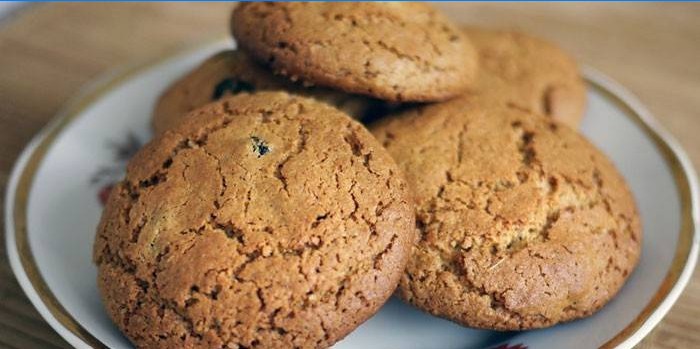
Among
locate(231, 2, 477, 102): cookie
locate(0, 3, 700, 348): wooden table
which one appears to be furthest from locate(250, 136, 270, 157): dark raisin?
locate(0, 3, 700, 348): wooden table

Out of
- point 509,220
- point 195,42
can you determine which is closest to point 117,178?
point 195,42

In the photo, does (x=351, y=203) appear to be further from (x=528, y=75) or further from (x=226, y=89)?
(x=528, y=75)

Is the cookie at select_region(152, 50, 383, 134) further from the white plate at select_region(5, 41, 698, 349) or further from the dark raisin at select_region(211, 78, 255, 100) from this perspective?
the white plate at select_region(5, 41, 698, 349)

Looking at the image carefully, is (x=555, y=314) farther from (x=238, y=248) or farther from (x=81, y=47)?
(x=81, y=47)

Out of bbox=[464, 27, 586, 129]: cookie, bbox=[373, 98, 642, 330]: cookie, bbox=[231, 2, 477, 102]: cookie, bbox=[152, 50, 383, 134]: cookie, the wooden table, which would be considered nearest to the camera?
bbox=[373, 98, 642, 330]: cookie

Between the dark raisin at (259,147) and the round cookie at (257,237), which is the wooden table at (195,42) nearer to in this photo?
the round cookie at (257,237)

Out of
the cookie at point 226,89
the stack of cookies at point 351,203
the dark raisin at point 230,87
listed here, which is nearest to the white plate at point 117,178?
the stack of cookies at point 351,203

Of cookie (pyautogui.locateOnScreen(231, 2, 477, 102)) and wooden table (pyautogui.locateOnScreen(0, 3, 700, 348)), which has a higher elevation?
cookie (pyautogui.locateOnScreen(231, 2, 477, 102))
